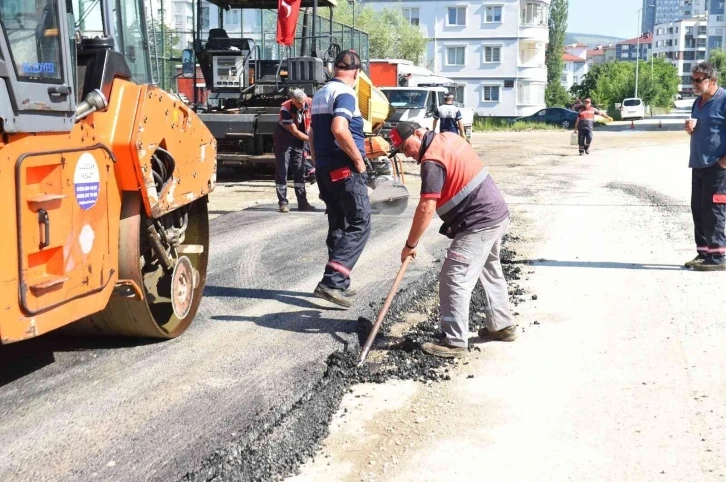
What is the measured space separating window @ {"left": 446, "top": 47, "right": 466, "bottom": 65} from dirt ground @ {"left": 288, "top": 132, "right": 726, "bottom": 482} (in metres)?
59.1

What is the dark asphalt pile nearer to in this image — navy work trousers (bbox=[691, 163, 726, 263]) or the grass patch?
navy work trousers (bbox=[691, 163, 726, 263])

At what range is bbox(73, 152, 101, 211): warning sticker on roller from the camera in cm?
441

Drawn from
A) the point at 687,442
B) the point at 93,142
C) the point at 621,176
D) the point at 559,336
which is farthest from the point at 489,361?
the point at 621,176

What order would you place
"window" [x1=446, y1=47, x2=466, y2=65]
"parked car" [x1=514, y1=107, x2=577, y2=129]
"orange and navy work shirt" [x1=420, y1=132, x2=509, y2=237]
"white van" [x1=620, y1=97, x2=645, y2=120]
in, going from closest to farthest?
"orange and navy work shirt" [x1=420, y1=132, x2=509, y2=237]
"parked car" [x1=514, y1=107, x2=577, y2=129]
"white van" [x1=620, y1=97, x2=645, y2=120]
"window" [x1=446, y1=47, x2=466, y2=65]

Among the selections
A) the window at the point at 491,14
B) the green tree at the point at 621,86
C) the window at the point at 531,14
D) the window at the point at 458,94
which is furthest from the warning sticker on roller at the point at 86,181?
the green tree at the point at 621,86

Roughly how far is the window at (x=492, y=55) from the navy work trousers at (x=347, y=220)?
6135 centimetres

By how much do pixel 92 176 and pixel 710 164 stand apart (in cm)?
590

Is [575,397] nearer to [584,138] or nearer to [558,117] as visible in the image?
[584,138]

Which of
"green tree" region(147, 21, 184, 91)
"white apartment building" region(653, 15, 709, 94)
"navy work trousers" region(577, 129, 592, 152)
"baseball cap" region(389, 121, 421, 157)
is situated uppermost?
"white apartment building" region(653, 15, 709, 94)

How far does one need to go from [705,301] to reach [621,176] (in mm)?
11978

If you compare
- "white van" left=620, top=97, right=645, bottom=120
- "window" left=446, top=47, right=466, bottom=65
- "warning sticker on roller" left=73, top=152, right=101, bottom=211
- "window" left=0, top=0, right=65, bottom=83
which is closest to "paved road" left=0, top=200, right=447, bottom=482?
"warning sticker on roller" left=73, top=152, right=101, bottom=211

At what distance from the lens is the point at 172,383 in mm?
5156

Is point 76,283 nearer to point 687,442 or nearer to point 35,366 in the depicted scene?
point 35,366

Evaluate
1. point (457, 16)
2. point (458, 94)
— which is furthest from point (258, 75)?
point (457, 16)
